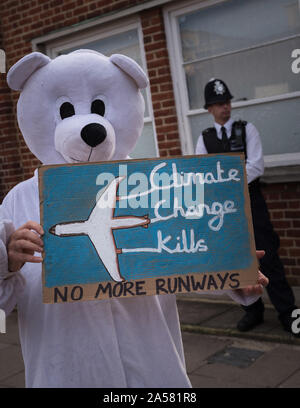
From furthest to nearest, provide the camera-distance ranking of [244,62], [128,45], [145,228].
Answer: [128,45] < [244,62] < [145,228]

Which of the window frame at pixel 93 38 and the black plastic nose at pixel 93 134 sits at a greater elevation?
the window frame at pixel 93 38

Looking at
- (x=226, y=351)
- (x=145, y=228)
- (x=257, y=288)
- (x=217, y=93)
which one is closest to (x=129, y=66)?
(x=145, y=228)

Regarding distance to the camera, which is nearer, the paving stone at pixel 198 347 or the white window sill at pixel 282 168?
the paving stone at pixel 198 347

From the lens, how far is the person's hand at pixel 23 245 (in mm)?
1646

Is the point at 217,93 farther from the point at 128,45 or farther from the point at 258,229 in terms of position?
the point at 128,45

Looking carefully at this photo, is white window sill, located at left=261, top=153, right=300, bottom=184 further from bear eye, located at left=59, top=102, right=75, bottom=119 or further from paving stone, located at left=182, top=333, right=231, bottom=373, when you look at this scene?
bear eye, located at left=59, top=102, right=75, bottom=119

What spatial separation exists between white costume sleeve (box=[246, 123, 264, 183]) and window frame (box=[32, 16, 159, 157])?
1572 mm

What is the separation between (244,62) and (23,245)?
4.18 m

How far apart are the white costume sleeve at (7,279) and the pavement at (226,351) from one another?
235 centimetres

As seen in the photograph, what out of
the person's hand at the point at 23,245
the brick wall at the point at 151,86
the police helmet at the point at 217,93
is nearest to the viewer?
the person's hand at the point at 23,245

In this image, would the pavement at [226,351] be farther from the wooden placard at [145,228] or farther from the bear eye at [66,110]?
the bear eye at [66,110]

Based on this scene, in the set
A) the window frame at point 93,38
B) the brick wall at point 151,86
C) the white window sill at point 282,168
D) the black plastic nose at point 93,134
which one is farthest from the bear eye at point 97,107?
the window frame at point 93,38

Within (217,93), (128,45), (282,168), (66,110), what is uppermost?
(128,45)

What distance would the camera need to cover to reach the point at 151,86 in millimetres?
5805
